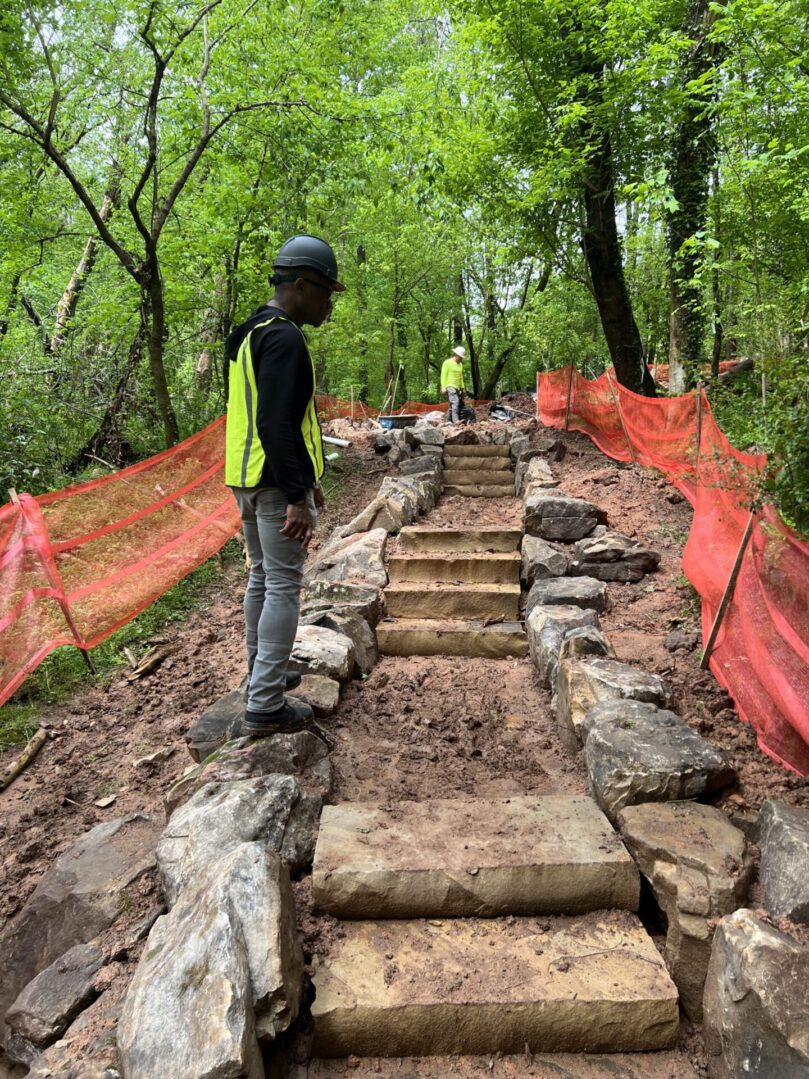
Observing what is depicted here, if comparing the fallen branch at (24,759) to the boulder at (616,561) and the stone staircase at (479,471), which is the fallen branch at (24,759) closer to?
the boulder at (616,561)

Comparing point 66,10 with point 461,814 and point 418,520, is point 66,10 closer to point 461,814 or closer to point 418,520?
point 418,520

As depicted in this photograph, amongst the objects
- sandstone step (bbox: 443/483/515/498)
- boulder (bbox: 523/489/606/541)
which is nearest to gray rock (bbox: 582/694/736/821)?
boulder (bbox: 523/489/606/541)

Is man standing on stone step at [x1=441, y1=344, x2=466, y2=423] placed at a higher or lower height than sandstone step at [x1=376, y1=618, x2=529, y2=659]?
higher

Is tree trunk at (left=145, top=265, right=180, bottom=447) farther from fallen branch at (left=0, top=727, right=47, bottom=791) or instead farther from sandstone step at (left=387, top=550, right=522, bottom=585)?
fallen branch at (left=0, top=727, right=47, bottom=791)

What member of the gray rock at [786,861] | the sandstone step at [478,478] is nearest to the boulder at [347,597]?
the gray rock at [786,861]

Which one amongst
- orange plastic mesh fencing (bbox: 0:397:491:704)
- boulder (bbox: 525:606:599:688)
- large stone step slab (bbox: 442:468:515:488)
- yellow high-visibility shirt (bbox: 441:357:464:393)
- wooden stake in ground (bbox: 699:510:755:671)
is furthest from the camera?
yellow high-visibility shirt (bbox: 441:357:464:393)

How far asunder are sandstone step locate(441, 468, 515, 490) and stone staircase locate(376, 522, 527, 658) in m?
2.99

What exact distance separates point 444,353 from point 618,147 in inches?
763

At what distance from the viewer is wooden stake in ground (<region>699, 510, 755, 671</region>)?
9.90 feet

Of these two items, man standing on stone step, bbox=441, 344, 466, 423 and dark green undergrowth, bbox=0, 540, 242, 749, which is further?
man standing on stone step, bbox=441, 344, 466, 423

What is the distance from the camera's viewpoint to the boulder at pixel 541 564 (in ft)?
15.3

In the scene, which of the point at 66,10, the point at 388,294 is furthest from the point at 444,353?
the point at 66,10

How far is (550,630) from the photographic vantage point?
371cm

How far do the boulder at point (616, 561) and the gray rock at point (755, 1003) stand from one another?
3130 mm
